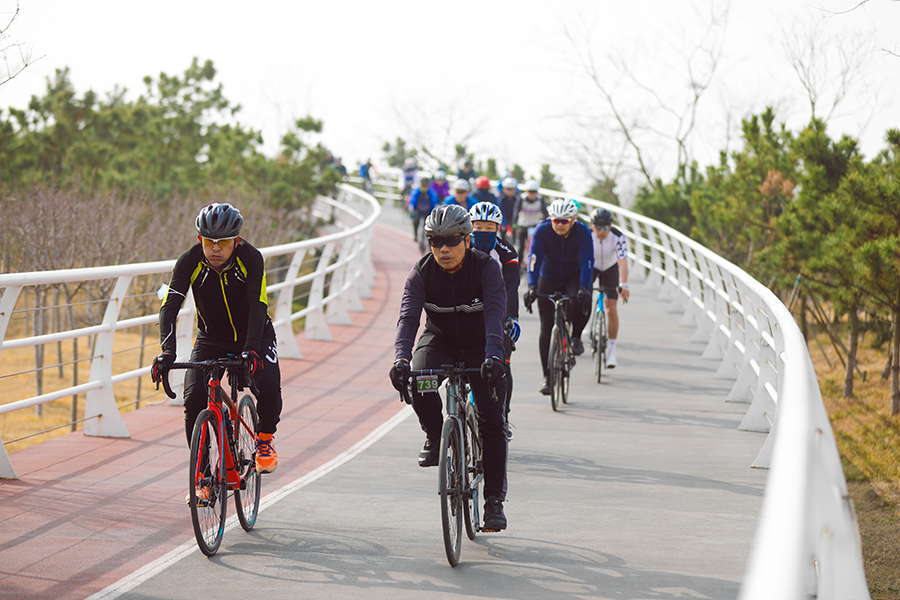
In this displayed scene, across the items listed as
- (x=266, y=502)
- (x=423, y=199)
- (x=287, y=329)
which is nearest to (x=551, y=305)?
(x=287, y=329)

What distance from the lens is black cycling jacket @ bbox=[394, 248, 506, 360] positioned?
5957 mm

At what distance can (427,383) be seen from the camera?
19.2ft

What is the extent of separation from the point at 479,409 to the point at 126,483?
3099 mm

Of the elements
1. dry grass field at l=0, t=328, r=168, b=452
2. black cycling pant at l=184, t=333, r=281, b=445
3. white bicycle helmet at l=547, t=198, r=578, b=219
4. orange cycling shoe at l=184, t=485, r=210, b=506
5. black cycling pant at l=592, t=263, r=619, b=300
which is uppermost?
white bicycle helmet at l=547, t=198, r=578, b=219

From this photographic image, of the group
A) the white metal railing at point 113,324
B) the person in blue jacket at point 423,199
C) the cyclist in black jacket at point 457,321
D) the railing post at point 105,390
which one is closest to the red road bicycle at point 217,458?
the cyclist in black jacket at point 457,321

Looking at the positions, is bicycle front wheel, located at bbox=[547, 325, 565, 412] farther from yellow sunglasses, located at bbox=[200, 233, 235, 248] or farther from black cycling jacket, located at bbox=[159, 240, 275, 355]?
yellow sunglasses, located at bbox=[200, 233, 235, 248]

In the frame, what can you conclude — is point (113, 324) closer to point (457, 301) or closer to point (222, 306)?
point (222, 306)

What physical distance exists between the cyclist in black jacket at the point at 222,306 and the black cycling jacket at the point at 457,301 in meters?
0.85

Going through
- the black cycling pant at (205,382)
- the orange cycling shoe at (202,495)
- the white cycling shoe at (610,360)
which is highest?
the black cycling pant at (205,382)

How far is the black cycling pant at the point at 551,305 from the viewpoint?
1133 centimetres

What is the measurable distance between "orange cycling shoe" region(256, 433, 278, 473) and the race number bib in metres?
1.22

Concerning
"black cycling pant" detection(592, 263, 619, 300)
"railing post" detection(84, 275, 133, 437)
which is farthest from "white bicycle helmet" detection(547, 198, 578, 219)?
"railing post" detection(84, 275, 133, 437)

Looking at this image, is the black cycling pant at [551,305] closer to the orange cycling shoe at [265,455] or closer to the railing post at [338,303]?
the orange cycling shoe at [265,455]

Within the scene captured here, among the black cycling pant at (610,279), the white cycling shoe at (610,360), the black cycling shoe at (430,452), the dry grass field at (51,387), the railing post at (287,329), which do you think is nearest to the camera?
the black cycling shoe at (430,452)
